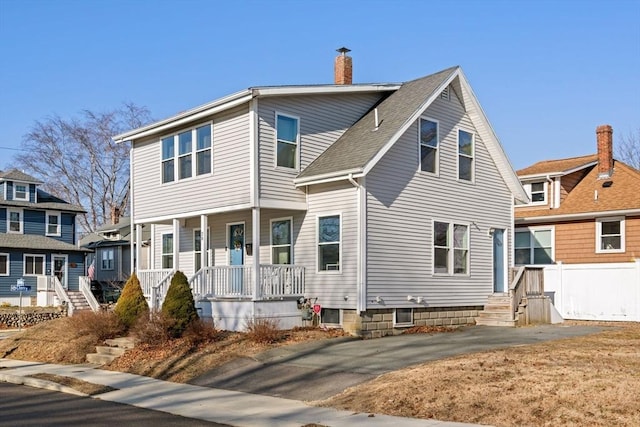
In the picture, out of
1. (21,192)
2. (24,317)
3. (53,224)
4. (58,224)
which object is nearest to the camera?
(24,317)

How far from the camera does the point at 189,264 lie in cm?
2453

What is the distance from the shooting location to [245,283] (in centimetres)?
1916

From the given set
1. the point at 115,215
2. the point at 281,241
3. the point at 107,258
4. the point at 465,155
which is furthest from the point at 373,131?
the point at 115,215

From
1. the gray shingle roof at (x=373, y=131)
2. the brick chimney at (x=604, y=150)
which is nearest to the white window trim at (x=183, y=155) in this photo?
the gray shingle roof at (x=373, y=131)

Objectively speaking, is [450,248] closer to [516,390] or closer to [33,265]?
[516,390]

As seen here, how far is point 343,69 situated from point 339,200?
6837mm

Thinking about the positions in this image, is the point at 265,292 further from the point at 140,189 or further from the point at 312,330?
the point at 140,189

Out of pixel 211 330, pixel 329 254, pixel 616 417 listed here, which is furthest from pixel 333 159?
pixel 616 417

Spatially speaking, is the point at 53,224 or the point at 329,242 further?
the point at 53,224

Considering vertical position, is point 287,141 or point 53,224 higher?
point 287,141

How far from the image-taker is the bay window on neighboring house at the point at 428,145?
2106 cm

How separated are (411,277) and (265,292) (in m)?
4.24

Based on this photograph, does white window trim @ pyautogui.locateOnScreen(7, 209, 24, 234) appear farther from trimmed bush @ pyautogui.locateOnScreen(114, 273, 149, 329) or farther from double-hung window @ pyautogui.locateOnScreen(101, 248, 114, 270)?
trimmed bush @ pyautogui.locateOnScreen(114, 273, 149, 329)

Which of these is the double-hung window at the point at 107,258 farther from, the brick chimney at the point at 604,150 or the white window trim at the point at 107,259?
the brick chimney at the point at 604,150
